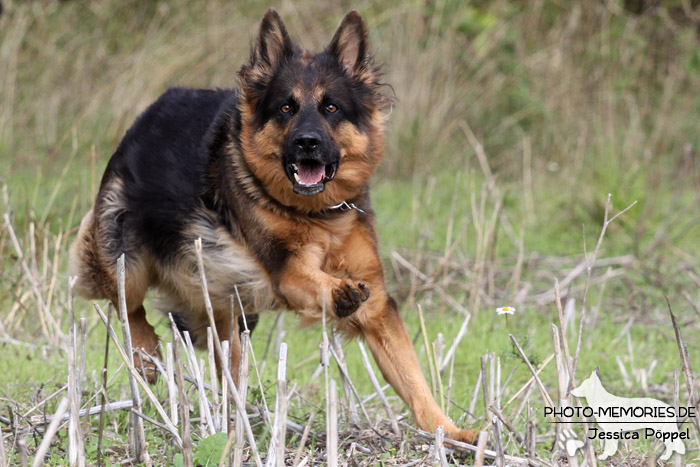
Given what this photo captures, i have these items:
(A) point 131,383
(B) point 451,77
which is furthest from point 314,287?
(B) point 451,77

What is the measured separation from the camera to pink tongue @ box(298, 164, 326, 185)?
4.11 m

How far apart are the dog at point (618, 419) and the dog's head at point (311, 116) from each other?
152 centimetres

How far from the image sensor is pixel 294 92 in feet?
13.9

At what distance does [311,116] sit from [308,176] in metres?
0.28

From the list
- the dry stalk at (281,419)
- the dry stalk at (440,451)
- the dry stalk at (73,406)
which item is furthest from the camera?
the dry stalk at (440,451)

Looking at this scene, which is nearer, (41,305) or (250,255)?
(250,255)

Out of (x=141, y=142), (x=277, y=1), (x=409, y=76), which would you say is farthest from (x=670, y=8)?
(x=141, y=142)

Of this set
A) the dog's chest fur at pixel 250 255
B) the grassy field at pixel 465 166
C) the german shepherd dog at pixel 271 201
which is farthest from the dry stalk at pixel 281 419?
the dog's chest fur at pixel 250 255

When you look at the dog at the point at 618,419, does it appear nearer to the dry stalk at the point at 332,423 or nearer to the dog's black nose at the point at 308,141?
the dry stalk at the point at 332,423

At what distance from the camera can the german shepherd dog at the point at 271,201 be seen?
399 centimetres

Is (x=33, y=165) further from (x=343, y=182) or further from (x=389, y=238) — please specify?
(x=343, y=182)

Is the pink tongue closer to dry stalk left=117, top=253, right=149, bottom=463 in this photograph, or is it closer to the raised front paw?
the raised front paw

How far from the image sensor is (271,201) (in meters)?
4.18

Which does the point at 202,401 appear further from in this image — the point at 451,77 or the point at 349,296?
the point at 451,77
